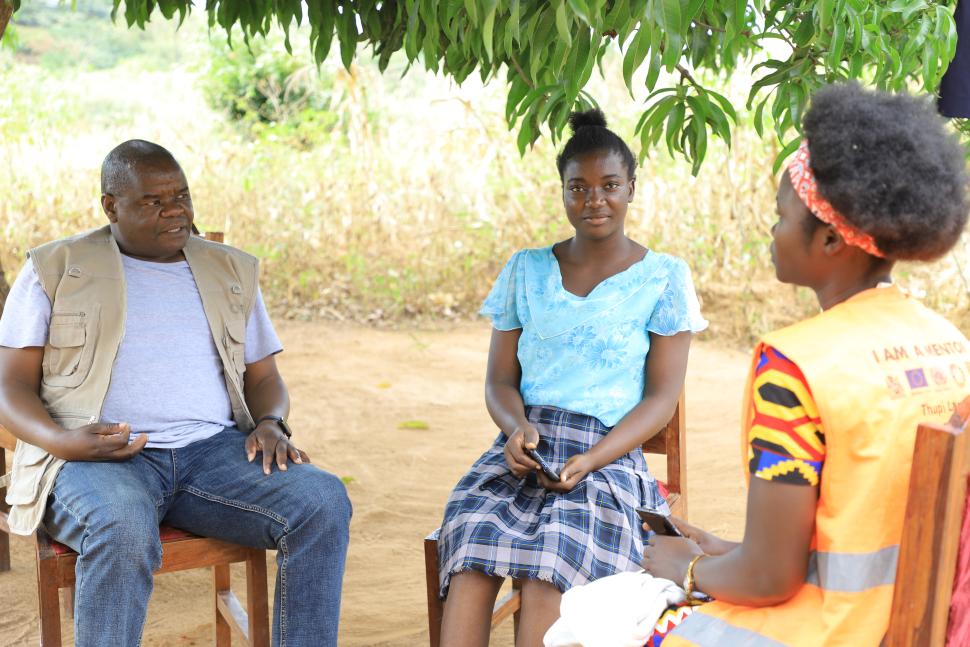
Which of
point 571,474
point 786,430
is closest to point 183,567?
point 571,474

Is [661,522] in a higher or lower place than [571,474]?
higher

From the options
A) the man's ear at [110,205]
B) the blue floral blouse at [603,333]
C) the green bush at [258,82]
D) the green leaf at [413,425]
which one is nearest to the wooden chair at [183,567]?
the man's ear at [110,205]

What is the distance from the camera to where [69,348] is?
263 centimetres

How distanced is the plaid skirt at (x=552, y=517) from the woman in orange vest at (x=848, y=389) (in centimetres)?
79

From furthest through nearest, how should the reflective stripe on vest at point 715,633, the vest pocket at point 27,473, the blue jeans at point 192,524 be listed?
the vest pocket at point 27,473
the blue jeans at point 192,524
the reflective stripe on vest at point 715,633

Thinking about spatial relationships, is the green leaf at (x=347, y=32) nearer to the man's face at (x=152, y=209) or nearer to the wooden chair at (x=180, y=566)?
the man's face at (x=152, y=209)

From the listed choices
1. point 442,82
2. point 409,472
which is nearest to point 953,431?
point 409,472

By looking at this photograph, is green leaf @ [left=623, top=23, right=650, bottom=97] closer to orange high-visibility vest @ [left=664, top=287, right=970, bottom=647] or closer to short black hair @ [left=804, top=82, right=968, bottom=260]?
A: short black hair @ [left=804, top=82, right=968, bottom=260]

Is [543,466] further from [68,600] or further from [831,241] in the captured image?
[68,600]

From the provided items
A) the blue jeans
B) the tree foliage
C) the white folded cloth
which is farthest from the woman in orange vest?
the blue jeans

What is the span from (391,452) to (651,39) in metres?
3.75

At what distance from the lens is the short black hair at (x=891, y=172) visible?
1.41 meters

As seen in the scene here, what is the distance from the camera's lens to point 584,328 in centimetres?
272

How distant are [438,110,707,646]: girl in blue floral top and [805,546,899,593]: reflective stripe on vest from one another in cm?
91
